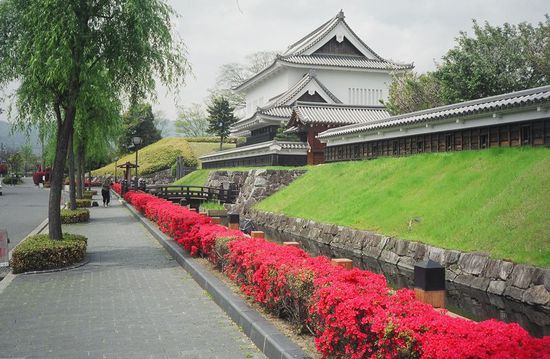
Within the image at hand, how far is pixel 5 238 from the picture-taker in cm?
1125

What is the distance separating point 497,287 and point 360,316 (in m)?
8.59

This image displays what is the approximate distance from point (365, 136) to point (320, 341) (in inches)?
950

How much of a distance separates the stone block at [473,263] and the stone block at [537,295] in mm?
1617

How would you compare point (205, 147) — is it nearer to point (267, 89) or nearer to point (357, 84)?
point (267, 89)

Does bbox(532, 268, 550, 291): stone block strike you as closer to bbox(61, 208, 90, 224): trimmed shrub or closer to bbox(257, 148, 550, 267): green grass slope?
bbox(257, 148, 550, 267): green grass slope

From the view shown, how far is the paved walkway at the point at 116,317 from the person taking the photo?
6.30 meters

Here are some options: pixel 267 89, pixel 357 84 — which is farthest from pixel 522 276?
pixel 267 89

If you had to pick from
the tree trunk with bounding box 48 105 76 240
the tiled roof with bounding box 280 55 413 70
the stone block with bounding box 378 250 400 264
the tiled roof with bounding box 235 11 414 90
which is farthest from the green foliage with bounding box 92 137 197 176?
the tree trunk with bounding box 48 105 76 240

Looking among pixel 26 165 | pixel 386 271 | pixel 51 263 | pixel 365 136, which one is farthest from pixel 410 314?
pixel 26 165

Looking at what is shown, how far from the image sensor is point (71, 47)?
1266 centimetres

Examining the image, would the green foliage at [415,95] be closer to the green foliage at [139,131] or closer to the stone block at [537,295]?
the stone block at [537,295]

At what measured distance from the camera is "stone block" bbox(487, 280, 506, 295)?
11.8 meters

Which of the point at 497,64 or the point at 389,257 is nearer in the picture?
the point at 389,257

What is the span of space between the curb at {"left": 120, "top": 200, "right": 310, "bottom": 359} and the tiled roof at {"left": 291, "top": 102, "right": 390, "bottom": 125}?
87.2 feet
